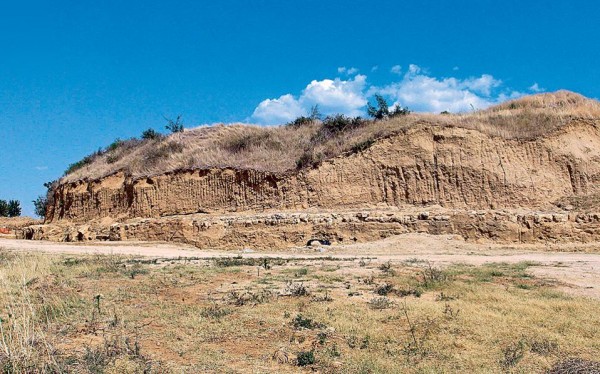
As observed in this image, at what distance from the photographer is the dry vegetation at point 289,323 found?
258 inches

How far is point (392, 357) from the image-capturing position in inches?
270

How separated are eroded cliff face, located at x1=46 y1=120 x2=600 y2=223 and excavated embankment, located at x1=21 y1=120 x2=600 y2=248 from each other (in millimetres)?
51

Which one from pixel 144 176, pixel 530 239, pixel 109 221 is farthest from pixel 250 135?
pixel 530 239

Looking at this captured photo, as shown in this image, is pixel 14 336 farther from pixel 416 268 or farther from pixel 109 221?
pixel 109 221

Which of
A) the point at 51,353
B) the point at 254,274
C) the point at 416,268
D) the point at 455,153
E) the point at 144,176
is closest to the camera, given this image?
the point at 51,353

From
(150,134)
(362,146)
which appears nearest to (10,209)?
(150,134)

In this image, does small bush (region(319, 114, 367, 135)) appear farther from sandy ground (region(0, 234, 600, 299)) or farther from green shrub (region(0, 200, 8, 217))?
green shrub (region(0, 200, 8, 217))

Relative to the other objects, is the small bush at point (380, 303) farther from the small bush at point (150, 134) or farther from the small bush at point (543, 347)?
the small bush at point (150, 134)

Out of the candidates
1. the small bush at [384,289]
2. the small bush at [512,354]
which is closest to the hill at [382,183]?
the small bush at [384,289]

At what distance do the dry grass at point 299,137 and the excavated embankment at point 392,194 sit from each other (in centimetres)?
61

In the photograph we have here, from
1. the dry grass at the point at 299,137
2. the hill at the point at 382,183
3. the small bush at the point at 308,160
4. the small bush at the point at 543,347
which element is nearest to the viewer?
the small bush at the point at 543,347

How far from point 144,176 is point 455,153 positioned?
57.0 feet

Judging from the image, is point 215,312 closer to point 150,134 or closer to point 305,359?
point 305,359

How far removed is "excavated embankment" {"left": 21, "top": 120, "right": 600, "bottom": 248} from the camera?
23.9 meters
